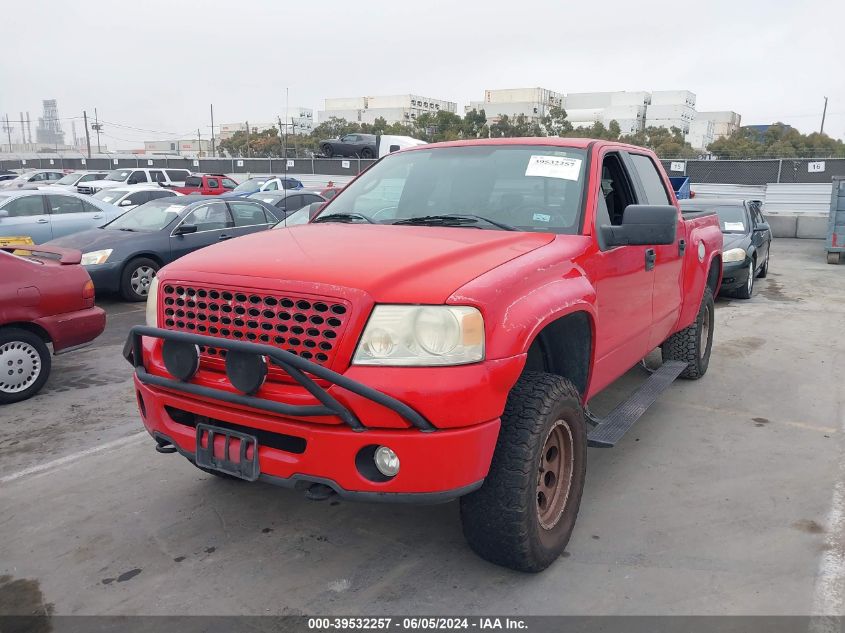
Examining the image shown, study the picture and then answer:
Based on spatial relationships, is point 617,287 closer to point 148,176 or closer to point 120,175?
point 148,176

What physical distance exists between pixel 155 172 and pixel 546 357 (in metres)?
25.6

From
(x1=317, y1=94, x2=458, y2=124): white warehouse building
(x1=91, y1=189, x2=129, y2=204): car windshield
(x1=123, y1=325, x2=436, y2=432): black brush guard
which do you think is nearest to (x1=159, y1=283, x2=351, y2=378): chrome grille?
(x1=123, y1=325, x2=436, y2=432): black brush guard

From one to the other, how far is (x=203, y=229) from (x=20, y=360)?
5368 mm

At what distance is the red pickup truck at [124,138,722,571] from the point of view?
8.38ft

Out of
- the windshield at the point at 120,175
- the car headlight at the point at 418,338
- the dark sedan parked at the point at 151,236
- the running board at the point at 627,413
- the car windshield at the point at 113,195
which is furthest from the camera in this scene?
the windshield at the point at 120,175

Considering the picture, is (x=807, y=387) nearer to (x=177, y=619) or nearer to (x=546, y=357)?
(x=546, y=357)

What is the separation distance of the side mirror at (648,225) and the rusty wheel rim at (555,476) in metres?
1.09

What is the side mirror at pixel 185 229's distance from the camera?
33.5ft

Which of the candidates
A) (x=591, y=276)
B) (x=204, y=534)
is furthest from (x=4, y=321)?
(x=591, y=276)

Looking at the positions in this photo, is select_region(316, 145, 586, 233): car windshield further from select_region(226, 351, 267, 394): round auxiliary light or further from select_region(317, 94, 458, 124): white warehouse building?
select_region(317, 94, 458, 124): white warehouse building

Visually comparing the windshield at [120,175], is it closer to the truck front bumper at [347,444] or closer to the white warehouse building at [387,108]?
the truck front bumper at [347,444]

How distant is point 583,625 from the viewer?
9.03ft

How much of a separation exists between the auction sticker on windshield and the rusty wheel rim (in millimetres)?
1422

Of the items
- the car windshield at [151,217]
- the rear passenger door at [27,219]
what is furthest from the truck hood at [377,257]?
the rear passenger door at [27,219]
